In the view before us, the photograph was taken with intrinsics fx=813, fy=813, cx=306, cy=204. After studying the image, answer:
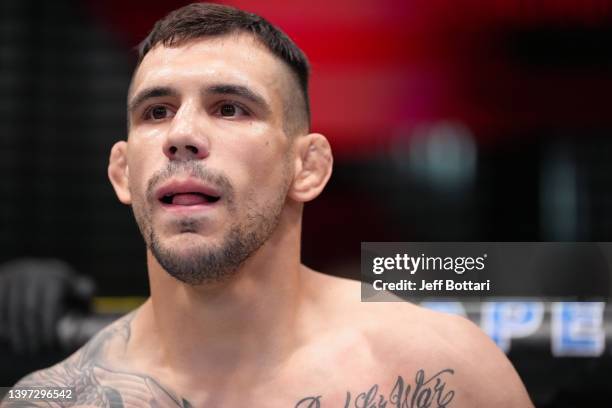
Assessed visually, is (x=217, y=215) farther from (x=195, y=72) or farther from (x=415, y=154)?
(x=415, y=154)

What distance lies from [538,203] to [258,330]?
26.7 inches

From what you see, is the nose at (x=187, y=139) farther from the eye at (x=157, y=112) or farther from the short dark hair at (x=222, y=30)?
the short dark hair at (x=222, y=30)

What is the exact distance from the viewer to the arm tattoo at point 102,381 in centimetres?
176

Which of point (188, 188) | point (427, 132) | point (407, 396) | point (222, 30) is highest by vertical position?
point (222, 30)

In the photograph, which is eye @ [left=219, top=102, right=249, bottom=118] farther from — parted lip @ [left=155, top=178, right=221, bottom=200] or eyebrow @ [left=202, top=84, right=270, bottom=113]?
parted lip @ [left=155, top=178, right=221, bottom=200]

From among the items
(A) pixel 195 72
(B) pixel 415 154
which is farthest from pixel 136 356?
(B) pixel 415 154

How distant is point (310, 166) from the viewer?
1729 millimetres

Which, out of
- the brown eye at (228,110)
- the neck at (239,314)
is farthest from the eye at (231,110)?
the neck at (239,314)

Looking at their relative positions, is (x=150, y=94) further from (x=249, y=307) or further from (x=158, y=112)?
(x=249, y=307)

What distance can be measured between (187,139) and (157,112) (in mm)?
144

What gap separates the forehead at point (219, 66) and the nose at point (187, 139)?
0.23 feet

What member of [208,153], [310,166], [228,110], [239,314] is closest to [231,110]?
[228,110]

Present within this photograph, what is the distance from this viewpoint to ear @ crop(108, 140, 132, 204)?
1.76 metres

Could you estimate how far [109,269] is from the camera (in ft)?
6.28
